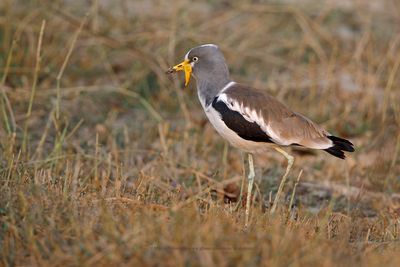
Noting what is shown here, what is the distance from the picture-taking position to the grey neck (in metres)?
5.38

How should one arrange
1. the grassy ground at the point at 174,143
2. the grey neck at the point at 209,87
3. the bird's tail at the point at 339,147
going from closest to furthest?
the grassy ground at the point at 174,143
the bird's tail at the point at 339,147
the grey neck at the point at 209,87

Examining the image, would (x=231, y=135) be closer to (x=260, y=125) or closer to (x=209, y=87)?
(x=260, y=125)

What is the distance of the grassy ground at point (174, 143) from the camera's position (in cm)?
372

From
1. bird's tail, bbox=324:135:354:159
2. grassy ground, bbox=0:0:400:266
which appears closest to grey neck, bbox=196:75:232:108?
grassy ground, bbox=0:0:400:266

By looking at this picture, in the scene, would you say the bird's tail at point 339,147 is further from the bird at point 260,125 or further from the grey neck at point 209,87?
the grey neck at point 209,87

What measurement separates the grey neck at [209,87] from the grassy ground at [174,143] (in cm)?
61

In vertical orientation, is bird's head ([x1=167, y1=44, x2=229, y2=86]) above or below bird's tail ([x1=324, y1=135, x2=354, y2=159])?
above

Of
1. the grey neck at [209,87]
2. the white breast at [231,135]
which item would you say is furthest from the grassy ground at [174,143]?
the grey neck at [209,87]

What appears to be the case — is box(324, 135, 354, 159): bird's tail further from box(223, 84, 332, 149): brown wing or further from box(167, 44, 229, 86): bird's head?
box(167, 44, 229, 86): bird's head

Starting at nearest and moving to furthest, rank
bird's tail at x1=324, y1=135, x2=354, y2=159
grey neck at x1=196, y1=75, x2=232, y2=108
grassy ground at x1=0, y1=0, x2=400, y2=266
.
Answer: grassy ground at x1=0, y1=0, x2=400, y2=266
bird's tail at x1=324, y1=135, x2=354, y2=159
grey neck at x1=196, y1=75, x2=232, y2=108

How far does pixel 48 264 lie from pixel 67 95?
4.68 meters

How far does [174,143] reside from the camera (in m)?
7.10

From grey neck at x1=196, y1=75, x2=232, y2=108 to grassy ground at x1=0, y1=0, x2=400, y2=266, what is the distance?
0.61 meters

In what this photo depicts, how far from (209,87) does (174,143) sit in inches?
68.6
